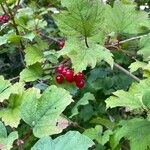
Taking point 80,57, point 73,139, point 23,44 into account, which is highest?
point 73,139

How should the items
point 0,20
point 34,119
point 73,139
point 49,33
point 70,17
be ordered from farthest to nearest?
point 49,33 < point 0,20 < point 70,17 < point 34,119 < point 73,139

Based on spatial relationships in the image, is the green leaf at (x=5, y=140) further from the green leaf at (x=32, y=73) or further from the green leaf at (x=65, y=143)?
the green leaf at (x=32, y=73)

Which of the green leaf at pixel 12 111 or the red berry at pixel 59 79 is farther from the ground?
the green leaf at pixel 12 111

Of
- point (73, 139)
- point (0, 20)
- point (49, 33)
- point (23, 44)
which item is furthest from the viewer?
point (49, 33)

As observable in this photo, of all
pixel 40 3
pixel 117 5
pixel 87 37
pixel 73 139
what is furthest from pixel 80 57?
pixel 40 3

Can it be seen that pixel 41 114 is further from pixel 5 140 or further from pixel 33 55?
pixel 33 55

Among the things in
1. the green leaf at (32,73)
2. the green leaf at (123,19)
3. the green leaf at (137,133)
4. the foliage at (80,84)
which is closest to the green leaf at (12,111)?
the foliage at (80,84)

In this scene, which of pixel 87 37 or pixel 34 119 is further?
pixel 87 37

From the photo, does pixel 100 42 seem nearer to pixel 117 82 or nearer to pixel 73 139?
pixel 117 82
